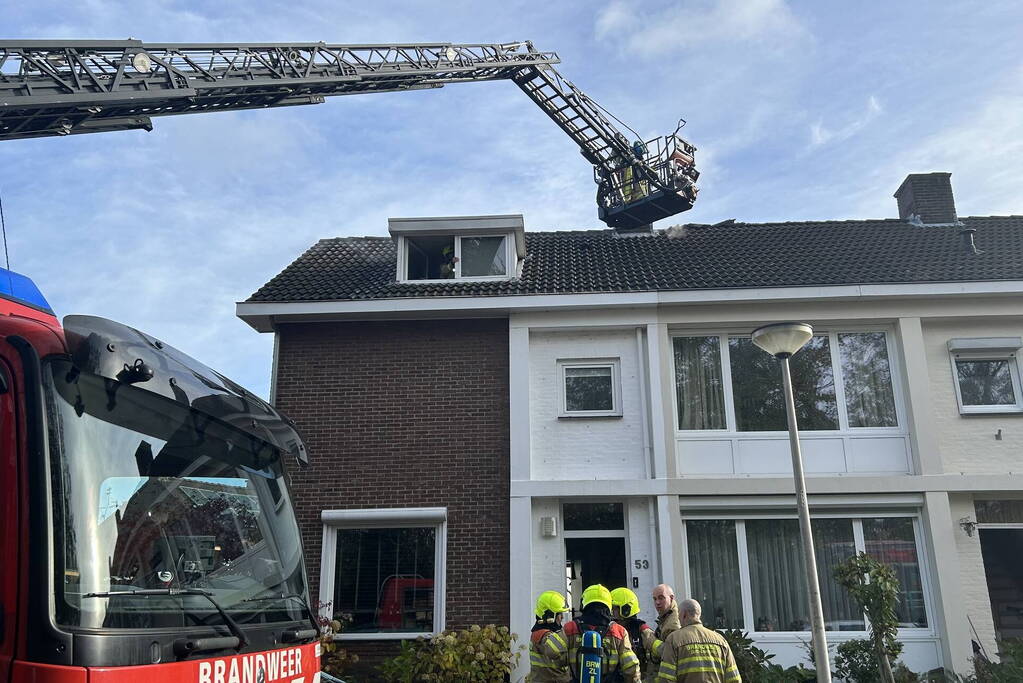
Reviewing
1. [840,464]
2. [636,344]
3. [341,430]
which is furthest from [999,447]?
[341,430]

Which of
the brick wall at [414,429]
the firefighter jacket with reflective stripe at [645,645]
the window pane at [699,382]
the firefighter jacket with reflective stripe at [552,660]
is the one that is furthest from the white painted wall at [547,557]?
the firefighter jacket with reflective stripe at [552,660]

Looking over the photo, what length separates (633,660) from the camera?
6898mm

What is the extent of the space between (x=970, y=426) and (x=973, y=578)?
224 cm

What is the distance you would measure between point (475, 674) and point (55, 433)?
8.59 meters

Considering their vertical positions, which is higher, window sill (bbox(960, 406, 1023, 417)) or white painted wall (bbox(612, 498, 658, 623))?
window sill (bbox(960, 406, 1023, 417))

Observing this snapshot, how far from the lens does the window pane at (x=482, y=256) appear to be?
14781 mm

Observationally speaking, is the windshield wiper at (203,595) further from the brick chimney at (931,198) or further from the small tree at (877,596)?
the brick chimney at (931,198)

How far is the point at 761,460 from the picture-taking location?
13078 mm

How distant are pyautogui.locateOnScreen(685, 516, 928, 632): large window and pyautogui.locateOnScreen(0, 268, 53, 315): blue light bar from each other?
999 centimetres

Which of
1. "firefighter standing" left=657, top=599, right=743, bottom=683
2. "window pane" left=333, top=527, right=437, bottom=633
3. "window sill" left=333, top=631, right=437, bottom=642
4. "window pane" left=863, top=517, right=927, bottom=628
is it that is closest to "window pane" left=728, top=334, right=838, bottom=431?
"window pane" left=863, top=517, right=927, bottom=628

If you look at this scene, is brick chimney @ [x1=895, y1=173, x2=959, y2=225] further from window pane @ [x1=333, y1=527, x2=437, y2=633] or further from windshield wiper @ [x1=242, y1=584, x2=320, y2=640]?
windshield wiper @ [x1=242, y1=584, x2=320, y2=640]

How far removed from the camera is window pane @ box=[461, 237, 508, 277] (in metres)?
14.8

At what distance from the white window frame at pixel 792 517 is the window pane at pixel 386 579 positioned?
3781mm

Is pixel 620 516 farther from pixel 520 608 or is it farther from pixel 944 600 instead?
pixel 944 600
